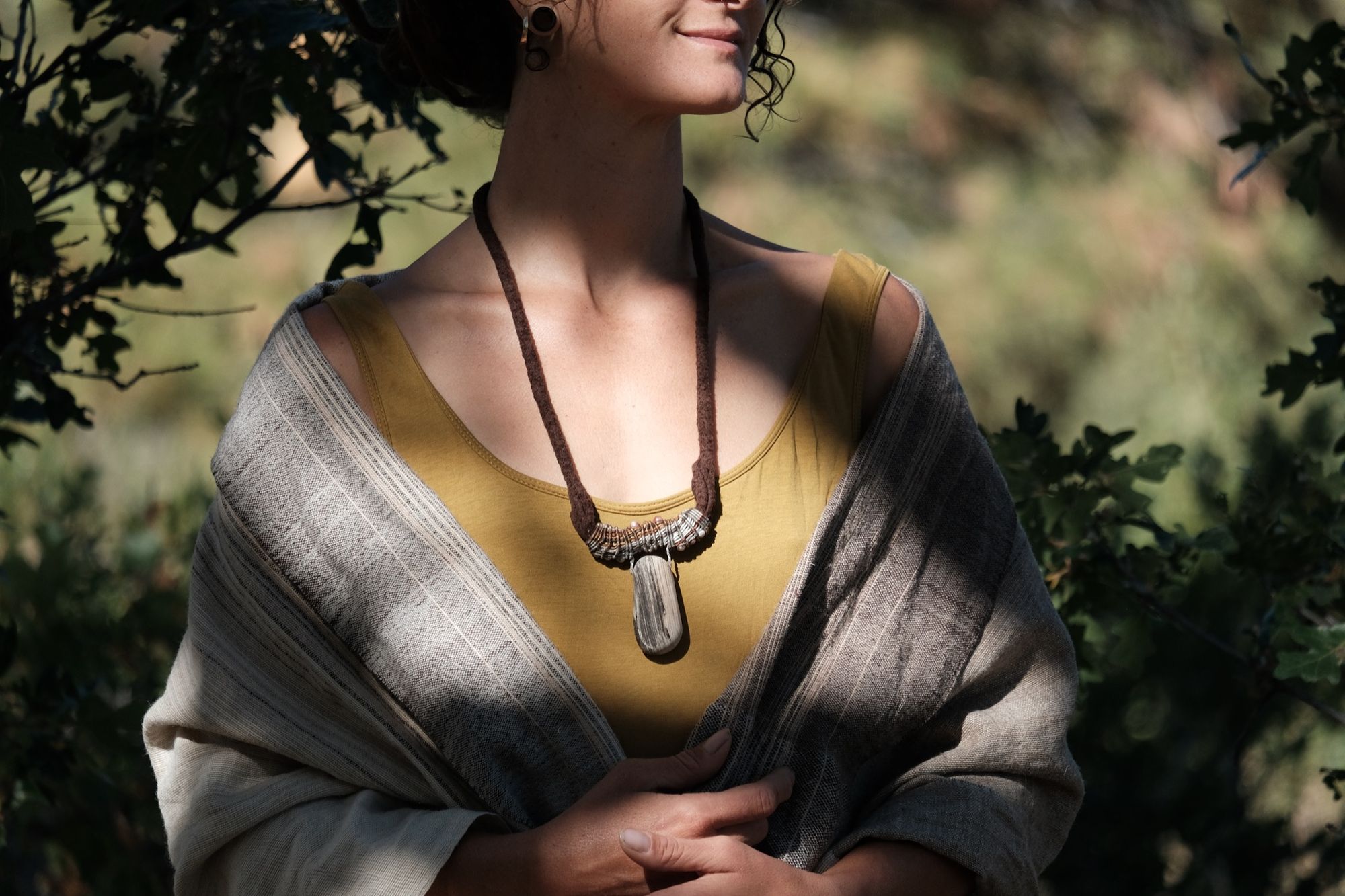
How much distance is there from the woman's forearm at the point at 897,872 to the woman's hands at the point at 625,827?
5cm

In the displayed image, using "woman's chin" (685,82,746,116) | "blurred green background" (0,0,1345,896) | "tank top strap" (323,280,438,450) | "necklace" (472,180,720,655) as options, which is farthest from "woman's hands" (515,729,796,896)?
"blurred green background" (0,0,1345,896)

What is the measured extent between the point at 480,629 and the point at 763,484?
26cm

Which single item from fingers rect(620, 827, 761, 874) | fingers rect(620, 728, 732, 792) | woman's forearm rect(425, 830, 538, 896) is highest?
fingers rect(620, 728, 732, 792)

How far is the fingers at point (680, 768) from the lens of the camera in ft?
4.04

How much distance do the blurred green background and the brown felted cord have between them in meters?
3.50

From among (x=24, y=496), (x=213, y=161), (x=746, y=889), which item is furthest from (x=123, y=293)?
(x=746, y=889)

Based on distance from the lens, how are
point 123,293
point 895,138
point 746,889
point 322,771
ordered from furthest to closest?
point 895,138
point 123,293
point 322,771
point 746,889

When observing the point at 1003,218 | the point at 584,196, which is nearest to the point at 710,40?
the point at 584,196

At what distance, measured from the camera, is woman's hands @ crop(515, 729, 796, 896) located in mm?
1197

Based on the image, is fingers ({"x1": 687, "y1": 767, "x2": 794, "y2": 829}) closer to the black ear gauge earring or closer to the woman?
the woman

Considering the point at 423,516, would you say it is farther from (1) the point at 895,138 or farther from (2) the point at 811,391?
(1) the point at 895,138

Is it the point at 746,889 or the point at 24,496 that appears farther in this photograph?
the point at 24,496

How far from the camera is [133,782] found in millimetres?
2523

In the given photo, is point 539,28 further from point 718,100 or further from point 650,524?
point 650,524
